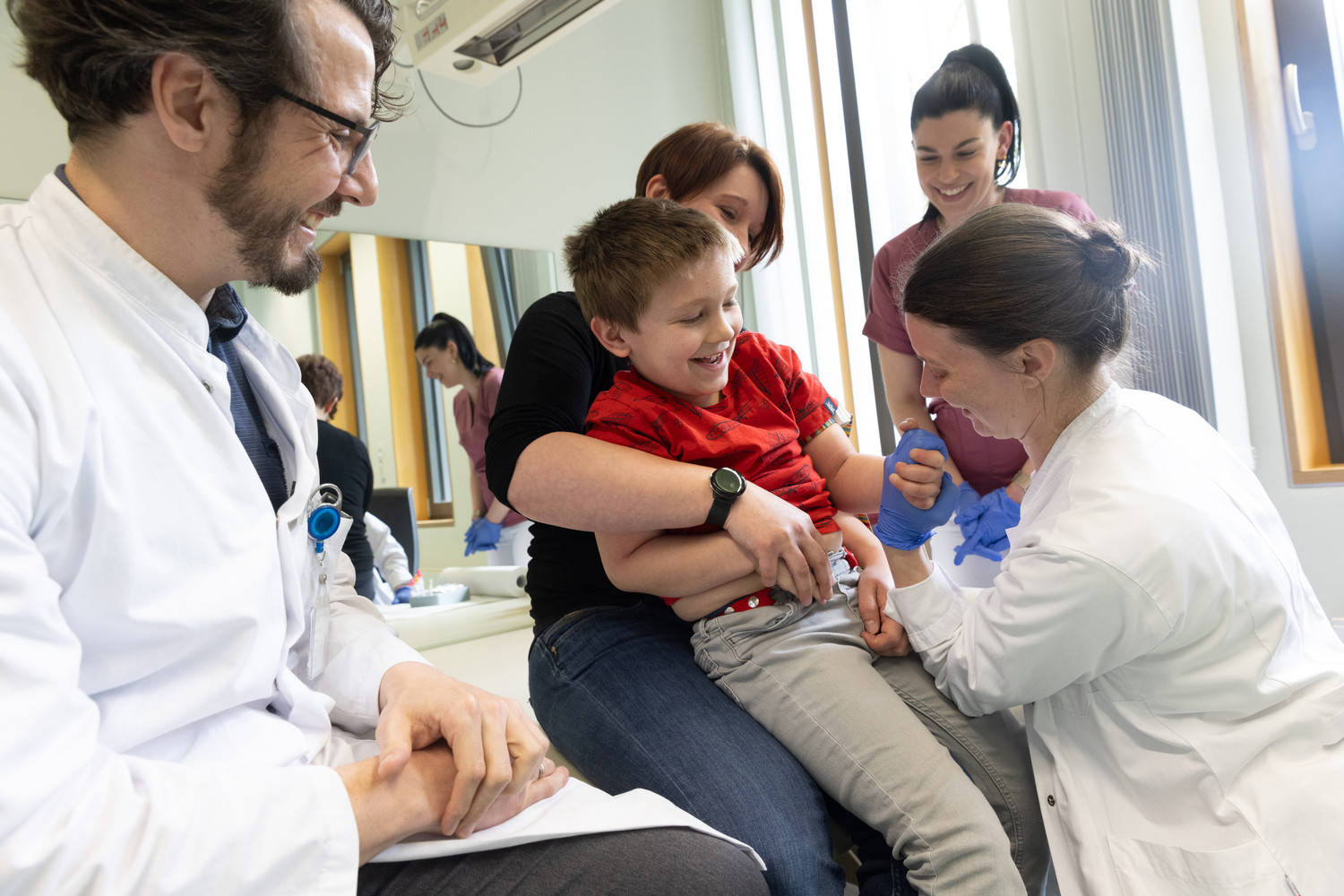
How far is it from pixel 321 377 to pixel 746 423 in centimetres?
167

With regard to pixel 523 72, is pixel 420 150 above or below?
below

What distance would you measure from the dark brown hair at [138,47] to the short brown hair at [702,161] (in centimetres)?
72

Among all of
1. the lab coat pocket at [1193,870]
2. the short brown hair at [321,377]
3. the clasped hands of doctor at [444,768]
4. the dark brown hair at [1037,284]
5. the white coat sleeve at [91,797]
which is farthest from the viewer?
the short brown hair at [321,377]

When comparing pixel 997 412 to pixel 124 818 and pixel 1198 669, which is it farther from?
pixel 124 818

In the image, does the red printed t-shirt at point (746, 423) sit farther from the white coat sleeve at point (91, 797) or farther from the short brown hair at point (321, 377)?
the short brown hair at point (321, 377)

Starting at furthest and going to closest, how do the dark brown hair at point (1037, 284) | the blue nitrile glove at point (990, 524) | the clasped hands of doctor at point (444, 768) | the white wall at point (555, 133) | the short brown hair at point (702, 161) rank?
the white wall at point (555, 133)
the blue nitrile glove at point (990, 524)
the short brown hair at point (702, 161)
the dark brown hair at point (1037, 284)
the clasped hands of doctor at point (444, 768)

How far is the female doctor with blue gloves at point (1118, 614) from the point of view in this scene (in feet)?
2.99

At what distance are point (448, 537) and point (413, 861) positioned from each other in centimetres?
205

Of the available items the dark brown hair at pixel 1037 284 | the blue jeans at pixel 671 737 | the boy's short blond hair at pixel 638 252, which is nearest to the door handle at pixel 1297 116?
the dark brown hair at pixel 1037 284

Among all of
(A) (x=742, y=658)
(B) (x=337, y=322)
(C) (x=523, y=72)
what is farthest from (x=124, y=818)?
(C) (x=523, y=72)

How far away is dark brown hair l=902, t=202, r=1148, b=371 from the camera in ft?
3.59

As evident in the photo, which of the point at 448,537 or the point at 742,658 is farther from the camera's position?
the point at 448,537

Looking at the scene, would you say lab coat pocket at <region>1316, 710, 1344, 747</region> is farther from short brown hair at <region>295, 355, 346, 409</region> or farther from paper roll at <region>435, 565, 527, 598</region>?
short brown hair at <region>295, 355, 346, 409</region>

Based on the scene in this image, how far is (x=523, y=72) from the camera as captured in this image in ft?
10.5
